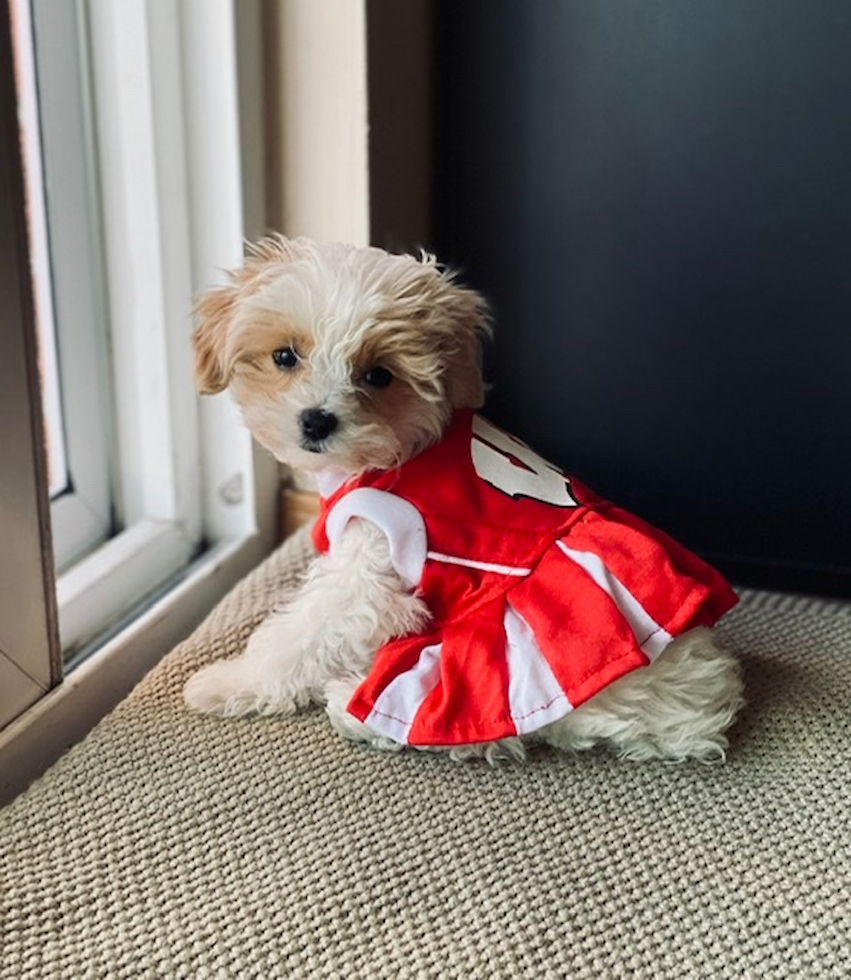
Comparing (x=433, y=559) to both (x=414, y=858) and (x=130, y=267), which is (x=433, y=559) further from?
(x=130, y=267)

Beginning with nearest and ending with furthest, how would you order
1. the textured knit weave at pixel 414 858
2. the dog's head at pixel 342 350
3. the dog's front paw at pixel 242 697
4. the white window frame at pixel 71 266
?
the textured knit weave at pixel 414 858, the dog's head at pixel 342 350, the dog's front paw at pixel 242 697, the white window frame at pixel 71 266

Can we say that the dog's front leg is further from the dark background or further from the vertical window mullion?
the dark background

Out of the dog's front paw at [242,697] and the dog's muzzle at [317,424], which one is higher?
the dog's muzzle at [317,424]

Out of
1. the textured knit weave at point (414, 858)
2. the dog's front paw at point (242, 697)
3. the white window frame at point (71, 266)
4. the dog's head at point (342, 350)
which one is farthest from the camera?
the white window frame at point (71, 266)

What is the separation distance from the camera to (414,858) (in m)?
0.89

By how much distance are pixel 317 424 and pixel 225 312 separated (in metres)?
0.15

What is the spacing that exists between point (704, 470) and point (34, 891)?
931 millimetres

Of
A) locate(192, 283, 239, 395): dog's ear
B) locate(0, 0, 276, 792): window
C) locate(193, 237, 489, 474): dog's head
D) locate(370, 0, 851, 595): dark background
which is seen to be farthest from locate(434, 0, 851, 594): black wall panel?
locate(192, 283, 239, 395): dog's ear

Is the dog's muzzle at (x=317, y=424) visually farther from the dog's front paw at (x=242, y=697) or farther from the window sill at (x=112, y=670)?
the window sill at (x=112, y=670)

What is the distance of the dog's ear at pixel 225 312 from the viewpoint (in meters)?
1.00

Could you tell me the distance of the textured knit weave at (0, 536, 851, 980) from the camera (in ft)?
2.63

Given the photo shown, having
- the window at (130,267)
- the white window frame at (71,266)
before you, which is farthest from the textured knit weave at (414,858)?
the white window frame at (71,266)

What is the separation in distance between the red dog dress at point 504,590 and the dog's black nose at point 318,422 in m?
0.08

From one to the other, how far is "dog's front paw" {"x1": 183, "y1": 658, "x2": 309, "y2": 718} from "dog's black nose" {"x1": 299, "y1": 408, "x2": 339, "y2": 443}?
0.26 metres
